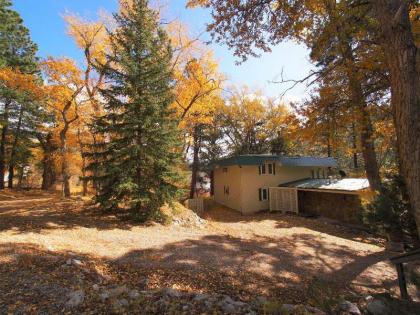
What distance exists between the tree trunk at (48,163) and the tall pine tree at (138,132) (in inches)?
708

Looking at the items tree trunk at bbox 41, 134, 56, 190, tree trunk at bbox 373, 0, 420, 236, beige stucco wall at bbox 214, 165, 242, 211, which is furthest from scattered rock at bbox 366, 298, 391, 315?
tree trunk at bbox 41, 134, 56, 190

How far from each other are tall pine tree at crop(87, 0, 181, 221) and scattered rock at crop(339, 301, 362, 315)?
7716mm

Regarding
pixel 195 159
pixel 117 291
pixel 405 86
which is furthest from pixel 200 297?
pixel 195 159

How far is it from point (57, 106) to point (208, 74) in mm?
10186

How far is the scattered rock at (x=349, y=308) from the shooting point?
184 inches

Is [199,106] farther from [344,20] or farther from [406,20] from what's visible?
[406,20]

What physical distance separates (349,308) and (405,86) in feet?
13.2

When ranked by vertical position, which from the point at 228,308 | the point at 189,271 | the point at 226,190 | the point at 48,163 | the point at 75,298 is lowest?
the point at 189,271

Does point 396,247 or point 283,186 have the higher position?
point 283,186

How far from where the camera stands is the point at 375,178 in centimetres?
1184

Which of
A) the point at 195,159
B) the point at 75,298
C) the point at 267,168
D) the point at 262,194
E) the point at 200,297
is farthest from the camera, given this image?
the point at 195,159

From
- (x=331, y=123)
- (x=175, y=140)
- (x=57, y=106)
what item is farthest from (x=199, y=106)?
(x=331, y=123)

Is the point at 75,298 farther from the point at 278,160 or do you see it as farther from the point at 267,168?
the point at 267,168

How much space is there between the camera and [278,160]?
20.2 metres
